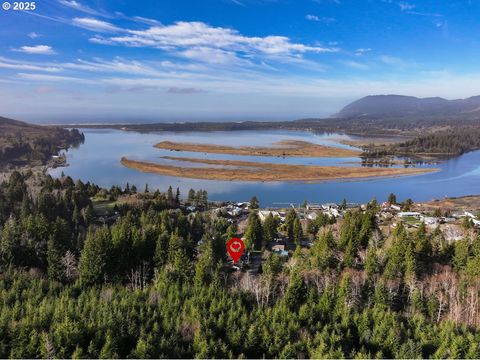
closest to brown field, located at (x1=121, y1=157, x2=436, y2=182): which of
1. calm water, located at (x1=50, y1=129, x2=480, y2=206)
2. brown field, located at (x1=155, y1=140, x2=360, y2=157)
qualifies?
calm water, located at (x1=50, y1=129, x2=480, y2=206)

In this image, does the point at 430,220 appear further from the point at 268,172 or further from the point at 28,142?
the point at 28,142

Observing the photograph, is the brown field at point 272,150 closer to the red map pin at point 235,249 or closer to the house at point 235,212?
the house at point 235,212

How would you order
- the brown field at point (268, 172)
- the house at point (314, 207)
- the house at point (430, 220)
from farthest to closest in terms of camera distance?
the brown field at point (268, 172) → the house at point (314, 207) → the house at point (430, 220)

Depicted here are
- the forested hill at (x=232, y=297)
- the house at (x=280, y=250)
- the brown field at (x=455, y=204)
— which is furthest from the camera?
the brown field at (x=455, y=204)

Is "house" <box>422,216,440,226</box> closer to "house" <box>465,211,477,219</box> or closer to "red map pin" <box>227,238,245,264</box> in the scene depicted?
"house" <box>465,211,477,219</box>

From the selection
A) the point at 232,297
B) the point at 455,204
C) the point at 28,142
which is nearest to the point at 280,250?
the point at 232,297

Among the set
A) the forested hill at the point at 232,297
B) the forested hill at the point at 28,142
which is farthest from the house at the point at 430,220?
the forested hill at the point at 28,142

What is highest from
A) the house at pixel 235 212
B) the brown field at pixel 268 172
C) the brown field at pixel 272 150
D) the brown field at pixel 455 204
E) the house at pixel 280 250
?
the brown field at pixel 272 150
